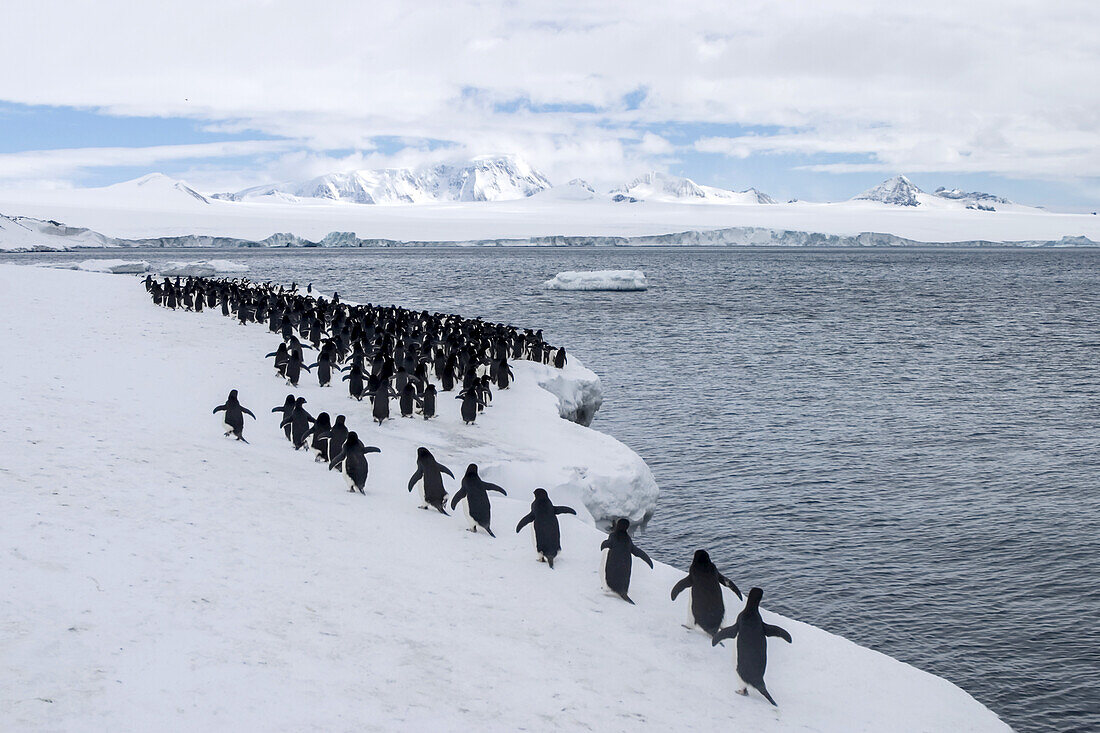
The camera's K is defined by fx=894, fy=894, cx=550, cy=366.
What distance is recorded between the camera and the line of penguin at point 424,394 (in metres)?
7.73

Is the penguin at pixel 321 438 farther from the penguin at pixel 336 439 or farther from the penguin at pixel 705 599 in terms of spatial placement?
the penguin at pixel 705 599

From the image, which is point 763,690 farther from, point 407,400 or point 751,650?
point 407,400

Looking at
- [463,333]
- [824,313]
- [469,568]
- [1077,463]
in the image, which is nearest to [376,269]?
[824,313]

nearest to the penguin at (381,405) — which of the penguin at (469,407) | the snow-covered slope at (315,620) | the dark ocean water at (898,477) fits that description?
the penguin at (469,407)

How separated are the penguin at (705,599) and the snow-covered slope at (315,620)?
17 cm

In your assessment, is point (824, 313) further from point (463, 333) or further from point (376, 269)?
point (376, 269)

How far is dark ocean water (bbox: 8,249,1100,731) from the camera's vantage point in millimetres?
11234

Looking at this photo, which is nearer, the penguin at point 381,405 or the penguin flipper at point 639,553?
the penguin flipper at point 639,553

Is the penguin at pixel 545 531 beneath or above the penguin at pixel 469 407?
beneath

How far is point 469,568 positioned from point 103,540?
309cm

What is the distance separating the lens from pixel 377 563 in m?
7.97

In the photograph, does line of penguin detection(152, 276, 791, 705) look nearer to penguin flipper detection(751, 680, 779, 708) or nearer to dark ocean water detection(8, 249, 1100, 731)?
penguin flipper detection(751, 680, 779, 708)

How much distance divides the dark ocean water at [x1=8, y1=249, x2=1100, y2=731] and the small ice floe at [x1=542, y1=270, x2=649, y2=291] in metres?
21.9

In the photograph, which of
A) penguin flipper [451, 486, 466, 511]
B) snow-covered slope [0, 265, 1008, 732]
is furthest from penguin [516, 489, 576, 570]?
penguin flipper [451, 486, 466, 511]
